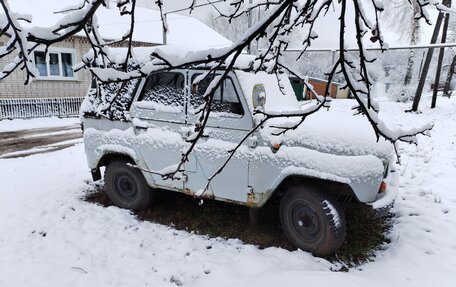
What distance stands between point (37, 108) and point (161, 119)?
1285 cm

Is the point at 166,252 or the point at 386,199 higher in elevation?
the point at 386,199

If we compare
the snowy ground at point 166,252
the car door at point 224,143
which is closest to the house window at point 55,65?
the snowy ground at point 166,252

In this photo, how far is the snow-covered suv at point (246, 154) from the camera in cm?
351

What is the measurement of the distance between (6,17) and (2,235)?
11.7 ft

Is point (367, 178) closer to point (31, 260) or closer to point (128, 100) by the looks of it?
point (128, 100)

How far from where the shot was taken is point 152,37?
63.5ft

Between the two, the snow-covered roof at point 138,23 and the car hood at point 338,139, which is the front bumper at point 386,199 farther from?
the snow-covered roof at point 138,23

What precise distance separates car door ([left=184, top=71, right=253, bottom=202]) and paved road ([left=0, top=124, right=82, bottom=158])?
240 inches

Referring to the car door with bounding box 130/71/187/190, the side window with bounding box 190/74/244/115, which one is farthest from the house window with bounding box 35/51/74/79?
the side window with bounding box 190/74/244/115

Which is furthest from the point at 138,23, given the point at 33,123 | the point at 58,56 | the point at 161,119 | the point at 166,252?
the point at 166,252

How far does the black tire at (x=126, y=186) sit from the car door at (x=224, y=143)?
3.24ft

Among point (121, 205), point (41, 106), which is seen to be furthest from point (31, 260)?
point (41, 106)

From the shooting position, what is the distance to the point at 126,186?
4.98m

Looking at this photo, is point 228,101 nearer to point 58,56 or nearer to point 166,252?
point 166,252
